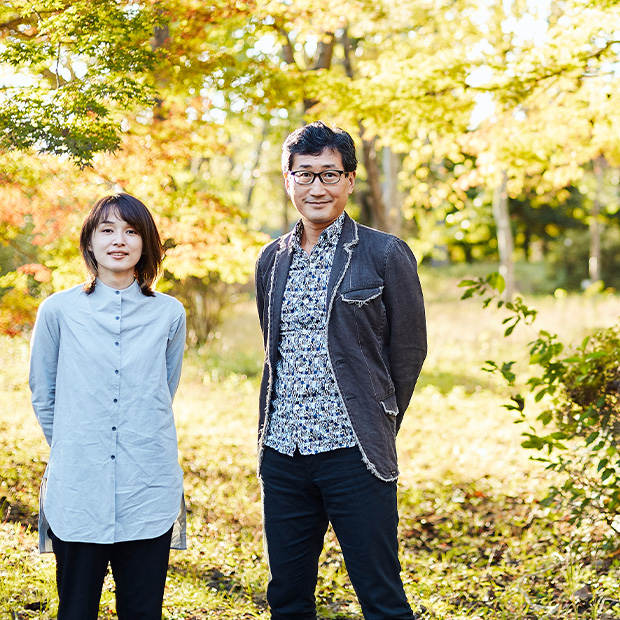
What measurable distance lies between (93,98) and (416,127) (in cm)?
252

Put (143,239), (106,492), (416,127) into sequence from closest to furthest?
(106,492) → (143,239) → (416,127)

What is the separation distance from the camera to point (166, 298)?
94.8 inches

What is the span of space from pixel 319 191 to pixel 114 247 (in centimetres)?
71

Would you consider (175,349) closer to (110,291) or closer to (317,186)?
(110,291)

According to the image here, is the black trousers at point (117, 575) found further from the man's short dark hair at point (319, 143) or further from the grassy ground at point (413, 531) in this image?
the man's short dark hair at point (319, 143)

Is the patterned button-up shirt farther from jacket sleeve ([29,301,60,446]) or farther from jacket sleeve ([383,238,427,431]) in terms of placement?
jacket sleeve ([29,301,60,446])

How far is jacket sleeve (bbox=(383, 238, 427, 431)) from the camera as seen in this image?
Result: 7.78ft

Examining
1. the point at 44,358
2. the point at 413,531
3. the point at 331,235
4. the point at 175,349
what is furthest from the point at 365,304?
the point at 413,531

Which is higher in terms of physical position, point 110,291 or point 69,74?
point 69,74

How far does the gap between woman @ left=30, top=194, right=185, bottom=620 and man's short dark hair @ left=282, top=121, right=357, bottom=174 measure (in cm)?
56

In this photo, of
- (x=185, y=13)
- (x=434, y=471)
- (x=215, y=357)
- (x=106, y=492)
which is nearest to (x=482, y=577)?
(x=434, y=471)

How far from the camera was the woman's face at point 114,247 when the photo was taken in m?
2.27

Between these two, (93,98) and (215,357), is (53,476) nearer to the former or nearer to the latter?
(93,98)

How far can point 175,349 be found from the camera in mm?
2432
